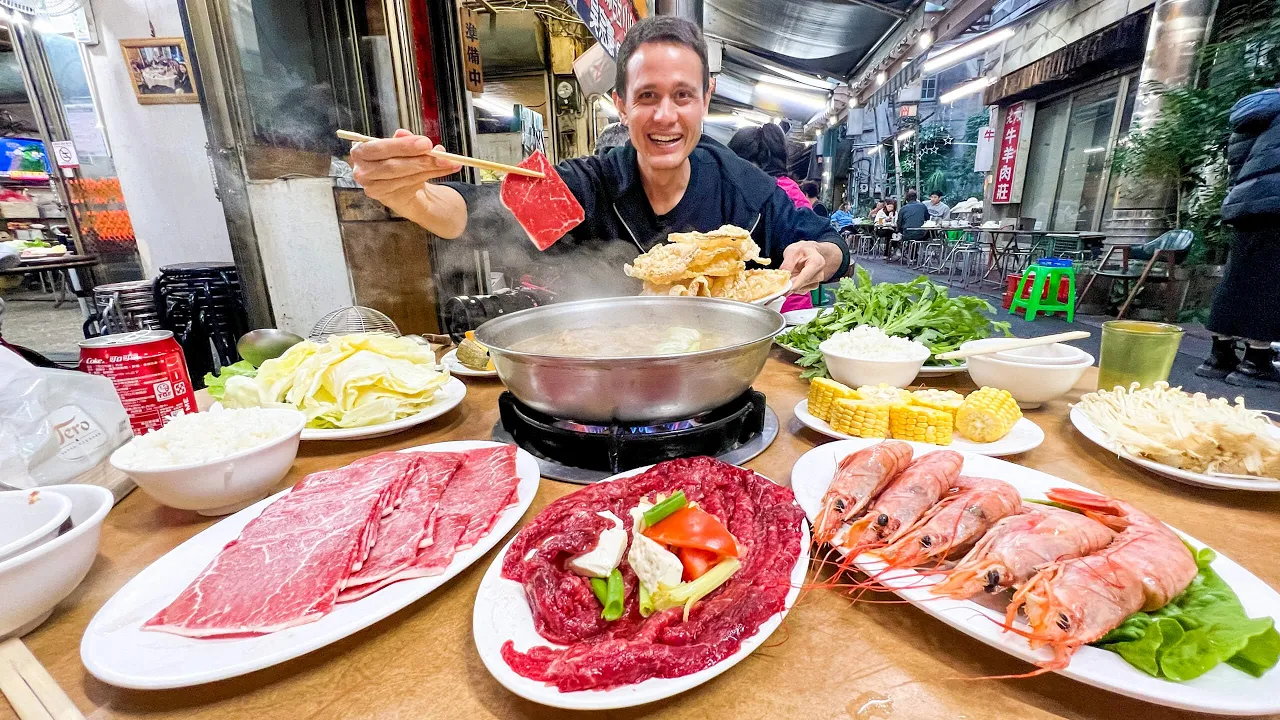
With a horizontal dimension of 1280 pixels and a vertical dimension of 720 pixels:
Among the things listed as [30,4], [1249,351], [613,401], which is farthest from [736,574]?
[30,4]

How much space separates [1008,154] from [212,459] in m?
16.0

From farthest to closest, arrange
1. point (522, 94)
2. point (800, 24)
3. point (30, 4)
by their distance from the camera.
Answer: point (800, 24)
point (522, 94)
point (30, 4)

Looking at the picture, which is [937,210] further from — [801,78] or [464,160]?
[464,160]

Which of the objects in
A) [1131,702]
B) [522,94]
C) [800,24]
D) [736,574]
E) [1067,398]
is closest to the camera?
[1131,702]

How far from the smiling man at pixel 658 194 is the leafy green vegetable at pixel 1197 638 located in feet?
5.92

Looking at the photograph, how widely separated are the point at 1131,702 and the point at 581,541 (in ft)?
2.33

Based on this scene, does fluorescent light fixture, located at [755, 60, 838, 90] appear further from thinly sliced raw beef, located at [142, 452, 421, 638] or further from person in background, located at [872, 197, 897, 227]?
thinly sliced raw beef, located at [142, 452, 421, 638]

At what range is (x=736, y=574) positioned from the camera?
0.74 metres

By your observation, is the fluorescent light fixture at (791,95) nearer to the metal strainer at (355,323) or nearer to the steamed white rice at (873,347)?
the metal strainer at (355,323)

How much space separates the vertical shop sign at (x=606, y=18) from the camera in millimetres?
3165

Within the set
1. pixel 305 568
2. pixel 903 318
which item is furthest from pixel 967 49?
pixel 305 568

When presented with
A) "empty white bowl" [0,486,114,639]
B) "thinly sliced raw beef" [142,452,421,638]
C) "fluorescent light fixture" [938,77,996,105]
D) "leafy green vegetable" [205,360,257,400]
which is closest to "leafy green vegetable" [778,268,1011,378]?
"thinly sliced raw beef" [142,452,421,638]


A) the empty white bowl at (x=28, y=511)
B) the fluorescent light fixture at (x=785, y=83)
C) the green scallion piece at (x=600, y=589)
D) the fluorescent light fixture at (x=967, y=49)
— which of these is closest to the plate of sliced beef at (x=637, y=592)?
the green scallion piece at (x=600, y=589)

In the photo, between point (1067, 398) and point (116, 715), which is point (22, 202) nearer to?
point (116, 715)
